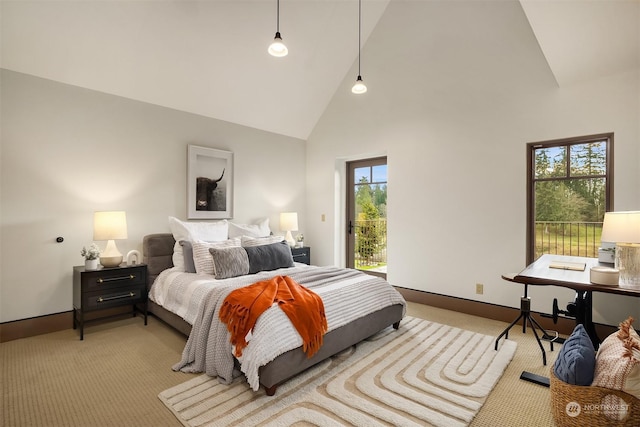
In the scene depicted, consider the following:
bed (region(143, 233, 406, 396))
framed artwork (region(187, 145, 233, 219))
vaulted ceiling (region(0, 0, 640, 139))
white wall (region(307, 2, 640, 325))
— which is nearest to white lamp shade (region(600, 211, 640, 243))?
white wall (region(307, 2, 640, 325))

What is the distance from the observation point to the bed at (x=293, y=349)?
2115 millimetres

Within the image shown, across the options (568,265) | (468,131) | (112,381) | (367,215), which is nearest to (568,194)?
(568,265)

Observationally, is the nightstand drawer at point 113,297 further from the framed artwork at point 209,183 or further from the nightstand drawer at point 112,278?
the framed artwork at point 209,183

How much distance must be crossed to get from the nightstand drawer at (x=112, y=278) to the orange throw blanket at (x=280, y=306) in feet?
5.24

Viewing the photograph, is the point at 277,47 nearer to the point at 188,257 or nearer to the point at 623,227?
the point at 188,257

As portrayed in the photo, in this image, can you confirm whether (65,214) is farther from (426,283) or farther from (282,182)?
(426,283)

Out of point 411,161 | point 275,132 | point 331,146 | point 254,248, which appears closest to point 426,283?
point 411,161

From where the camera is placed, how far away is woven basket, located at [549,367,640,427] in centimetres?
161

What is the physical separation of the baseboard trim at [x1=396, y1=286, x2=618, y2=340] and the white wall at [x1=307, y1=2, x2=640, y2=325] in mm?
74

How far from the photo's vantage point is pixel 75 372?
95.7 inches

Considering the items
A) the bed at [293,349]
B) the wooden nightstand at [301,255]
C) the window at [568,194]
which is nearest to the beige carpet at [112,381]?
the bed at [293,349]

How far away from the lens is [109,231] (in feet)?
10.5

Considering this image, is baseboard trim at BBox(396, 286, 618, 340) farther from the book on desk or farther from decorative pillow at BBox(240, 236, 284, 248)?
decorative pillow at BBox(240, 236, 284, 248)

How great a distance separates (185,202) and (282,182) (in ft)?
5.64
